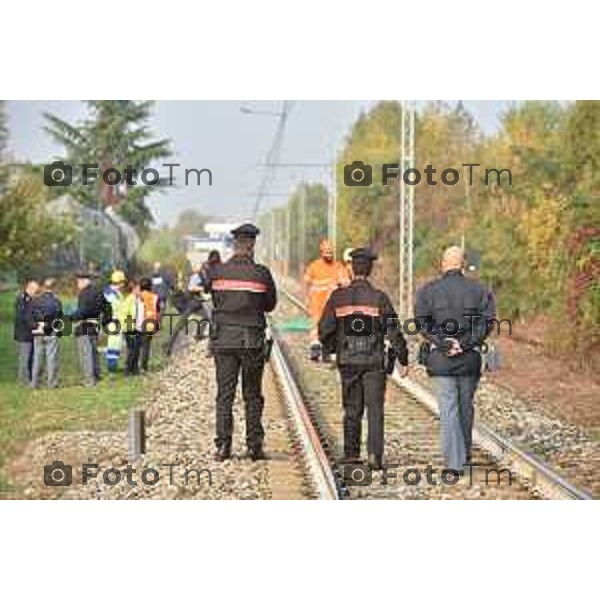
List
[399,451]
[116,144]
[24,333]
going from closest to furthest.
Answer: [116,144], [399,451], [24,333]

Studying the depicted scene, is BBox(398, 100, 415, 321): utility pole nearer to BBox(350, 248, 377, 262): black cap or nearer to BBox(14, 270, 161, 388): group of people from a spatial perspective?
BBox(350, 248, 377, 262): black cap

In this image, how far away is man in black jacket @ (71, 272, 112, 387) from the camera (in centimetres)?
1027

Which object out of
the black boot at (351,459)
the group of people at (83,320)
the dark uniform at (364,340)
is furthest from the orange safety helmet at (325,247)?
the black boot at (351,459)

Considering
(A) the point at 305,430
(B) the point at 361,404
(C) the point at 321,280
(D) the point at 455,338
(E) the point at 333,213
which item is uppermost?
(E) the point at 333,213

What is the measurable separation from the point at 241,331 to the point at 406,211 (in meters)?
1.49

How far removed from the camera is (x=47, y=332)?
10352 mm

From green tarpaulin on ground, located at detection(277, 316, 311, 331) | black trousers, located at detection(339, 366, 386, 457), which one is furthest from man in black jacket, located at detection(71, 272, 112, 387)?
black trousers, located at detection(339, 366, 386, 457)

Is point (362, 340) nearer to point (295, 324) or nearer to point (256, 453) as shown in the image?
point (256, 453)

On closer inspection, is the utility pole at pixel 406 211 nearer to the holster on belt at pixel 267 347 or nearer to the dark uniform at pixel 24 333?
the holster on belt at pixel 267 347

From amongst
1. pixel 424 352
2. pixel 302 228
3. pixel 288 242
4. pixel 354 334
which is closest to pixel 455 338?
pixel 424 352

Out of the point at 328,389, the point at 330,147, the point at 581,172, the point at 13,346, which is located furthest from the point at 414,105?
the point at 13,346

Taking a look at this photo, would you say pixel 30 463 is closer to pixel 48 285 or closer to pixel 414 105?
pixel 48 285

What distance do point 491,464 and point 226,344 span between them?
1.89 m

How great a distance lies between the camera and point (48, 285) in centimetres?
1024
